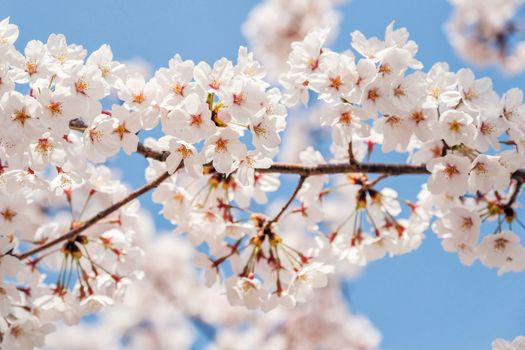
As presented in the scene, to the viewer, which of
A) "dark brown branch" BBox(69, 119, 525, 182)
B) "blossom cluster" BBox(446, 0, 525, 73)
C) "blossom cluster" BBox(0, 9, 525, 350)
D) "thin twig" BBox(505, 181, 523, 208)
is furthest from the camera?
"blossom cluster" BBox(446, 0, 525, 73)

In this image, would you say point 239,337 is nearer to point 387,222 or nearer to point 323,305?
point 323,305

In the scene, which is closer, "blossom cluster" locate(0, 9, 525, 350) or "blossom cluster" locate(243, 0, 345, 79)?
"blossom cluster" locate(0, 9, 525, 350)

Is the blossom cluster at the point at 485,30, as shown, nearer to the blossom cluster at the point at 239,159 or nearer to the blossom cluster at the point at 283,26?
the blossom cluster at the point at 283,26

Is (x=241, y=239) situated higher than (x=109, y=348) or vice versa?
(x=109, y=348)

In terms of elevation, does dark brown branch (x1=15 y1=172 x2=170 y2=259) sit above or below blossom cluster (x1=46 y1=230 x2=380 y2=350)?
below

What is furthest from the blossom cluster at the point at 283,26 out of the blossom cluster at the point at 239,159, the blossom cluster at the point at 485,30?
the blossom cluster at the point at 239,159

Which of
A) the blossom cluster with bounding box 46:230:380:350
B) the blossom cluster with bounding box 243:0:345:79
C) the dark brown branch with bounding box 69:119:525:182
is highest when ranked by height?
the blossom cluster with bounding box 243:0:345:79

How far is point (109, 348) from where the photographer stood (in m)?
10.6

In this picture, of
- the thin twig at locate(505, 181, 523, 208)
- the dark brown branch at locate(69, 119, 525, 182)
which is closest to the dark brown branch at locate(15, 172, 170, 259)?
the dark brown branch at locate(69, 119, 525, 182)

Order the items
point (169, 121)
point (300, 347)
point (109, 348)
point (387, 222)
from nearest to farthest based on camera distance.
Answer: point (169, 121) < point (387, 222) < point (300, 347) < point (109, 348)

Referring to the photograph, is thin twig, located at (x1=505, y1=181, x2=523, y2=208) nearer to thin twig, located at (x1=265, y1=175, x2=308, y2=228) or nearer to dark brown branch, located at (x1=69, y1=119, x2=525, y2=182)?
dark brown branch, located at (x1=69, y1=119, x2=525, y2=182)

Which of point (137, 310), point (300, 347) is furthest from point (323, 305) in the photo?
point (137, 310)

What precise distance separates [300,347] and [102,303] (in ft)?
20.3

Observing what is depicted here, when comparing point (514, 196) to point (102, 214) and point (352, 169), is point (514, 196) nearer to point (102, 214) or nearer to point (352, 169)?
point (352, 169)
